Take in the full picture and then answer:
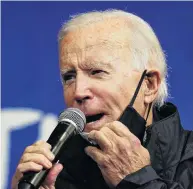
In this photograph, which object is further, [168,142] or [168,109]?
[168,109]

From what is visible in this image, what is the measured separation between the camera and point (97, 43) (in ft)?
4.14

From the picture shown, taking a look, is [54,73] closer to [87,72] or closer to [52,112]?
[52,112]

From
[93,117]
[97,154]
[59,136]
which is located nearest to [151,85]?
[93,117]

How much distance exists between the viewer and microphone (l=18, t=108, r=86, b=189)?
893 mm

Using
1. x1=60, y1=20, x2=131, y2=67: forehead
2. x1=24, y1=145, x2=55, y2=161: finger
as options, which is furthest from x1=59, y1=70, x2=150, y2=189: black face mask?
x1=24, y1=145, x2=55, y2=161: finger

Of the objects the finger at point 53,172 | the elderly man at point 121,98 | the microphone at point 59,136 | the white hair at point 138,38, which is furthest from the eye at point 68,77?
the finger at point 53,172

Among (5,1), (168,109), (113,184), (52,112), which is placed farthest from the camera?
(5,1)

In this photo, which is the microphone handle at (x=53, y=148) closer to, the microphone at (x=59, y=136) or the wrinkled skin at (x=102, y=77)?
the microphone at (x=59, y=136)

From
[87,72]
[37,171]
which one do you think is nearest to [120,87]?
[87,72]

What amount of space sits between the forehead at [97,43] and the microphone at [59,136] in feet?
0.87

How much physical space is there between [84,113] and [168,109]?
34 cm

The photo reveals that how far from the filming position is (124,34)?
4.27 ft

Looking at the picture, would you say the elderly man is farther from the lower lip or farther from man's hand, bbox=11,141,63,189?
man's hand, bbox=11,141,63,189

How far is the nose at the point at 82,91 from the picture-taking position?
3.90ft
